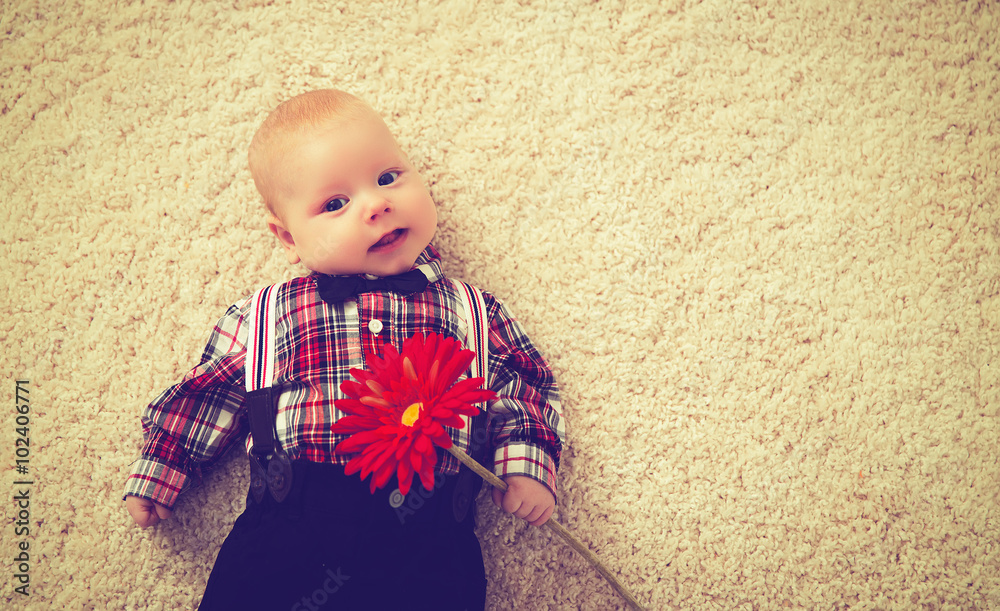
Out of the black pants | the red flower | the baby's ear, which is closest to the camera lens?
the red flower

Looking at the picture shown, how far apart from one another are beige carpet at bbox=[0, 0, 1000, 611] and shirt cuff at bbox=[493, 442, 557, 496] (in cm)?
10

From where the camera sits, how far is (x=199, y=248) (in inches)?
34.1

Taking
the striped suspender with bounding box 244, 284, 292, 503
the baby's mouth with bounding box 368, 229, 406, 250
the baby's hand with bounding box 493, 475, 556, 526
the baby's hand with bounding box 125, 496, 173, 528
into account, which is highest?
the baby's mouth with bounding box 368, 229, 406, 250

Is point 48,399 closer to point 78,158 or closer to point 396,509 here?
point 78,158

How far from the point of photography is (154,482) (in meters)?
0.73

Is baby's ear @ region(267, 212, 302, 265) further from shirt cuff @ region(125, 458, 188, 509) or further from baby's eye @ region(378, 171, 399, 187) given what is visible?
shirt cuff @ region(125, 458, 188, 509)

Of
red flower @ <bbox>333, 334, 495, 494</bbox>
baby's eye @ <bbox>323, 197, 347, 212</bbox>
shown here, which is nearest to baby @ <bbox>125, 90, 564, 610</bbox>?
baby's eye @ <bbox>323, 197, 347, 212</bbox>

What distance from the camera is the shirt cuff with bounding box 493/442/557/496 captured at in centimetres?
73

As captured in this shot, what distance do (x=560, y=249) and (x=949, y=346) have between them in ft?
1.88

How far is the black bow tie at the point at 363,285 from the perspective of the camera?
0.73m

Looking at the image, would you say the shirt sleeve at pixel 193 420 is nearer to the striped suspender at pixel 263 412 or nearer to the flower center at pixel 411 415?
the striped suspender at pixel 263 412

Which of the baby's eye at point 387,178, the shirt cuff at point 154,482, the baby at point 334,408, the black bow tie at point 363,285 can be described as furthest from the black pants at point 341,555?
the baby's eye at point 387,178

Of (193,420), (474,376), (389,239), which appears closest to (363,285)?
(389,239)

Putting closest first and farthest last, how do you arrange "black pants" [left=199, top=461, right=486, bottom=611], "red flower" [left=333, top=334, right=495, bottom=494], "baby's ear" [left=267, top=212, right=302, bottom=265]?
"red flower" [left=333, top=334, right=495, bottom=494] < "black pants" [left=199, top=461, right=486, bottom=611] < "baby's ear" [left=267, top=212, right=302, bottom=265]
